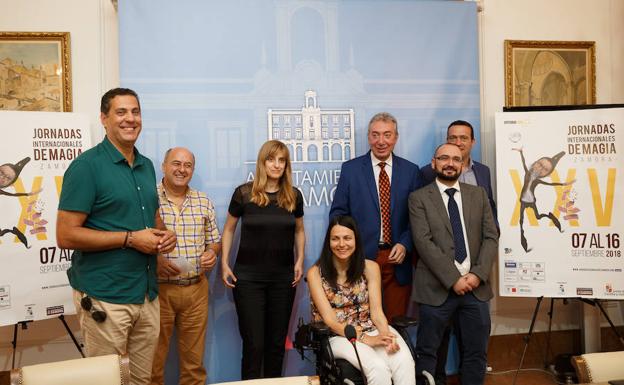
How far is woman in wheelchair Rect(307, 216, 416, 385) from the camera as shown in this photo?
286cm

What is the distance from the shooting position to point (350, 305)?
308cm

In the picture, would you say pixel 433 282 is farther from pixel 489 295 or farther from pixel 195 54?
pixel 195 54

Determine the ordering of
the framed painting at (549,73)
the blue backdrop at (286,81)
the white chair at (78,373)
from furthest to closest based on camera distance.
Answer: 1. the framed painting at (549,73)
2. the blue backdrop at (286,81)
3. the white chair at (78,373)

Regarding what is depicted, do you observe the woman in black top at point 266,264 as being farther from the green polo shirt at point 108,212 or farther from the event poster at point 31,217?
the event poster at point 31,217

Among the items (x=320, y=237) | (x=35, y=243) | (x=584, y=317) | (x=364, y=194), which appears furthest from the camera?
(x=584, y=317)

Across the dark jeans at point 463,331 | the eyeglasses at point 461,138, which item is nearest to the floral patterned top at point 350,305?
the dark jeans at point 463,331

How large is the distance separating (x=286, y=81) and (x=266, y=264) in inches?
53.4

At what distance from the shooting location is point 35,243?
328 centimetres

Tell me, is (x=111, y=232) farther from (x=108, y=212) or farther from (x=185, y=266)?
(x=185, y=266)

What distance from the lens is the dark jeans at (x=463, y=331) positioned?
10.9 feet

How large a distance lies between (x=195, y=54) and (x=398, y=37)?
Answer: 151 centimetres

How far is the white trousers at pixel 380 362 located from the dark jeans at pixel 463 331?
Result: 454 mm

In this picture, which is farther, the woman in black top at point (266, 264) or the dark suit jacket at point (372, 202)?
the dark suit jacket at point (372, 202)

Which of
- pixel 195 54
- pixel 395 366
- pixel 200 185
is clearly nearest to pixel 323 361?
pixel 395 366
